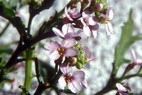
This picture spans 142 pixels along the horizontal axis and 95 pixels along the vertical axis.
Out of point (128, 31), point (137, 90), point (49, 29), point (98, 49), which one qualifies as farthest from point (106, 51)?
point (49, 29)

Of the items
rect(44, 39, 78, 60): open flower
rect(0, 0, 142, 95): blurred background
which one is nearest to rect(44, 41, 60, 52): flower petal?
rect(44, 39, 78, 60): open flower

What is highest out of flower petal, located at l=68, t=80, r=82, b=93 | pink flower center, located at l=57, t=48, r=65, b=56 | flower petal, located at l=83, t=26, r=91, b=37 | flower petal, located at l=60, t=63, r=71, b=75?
flower petal, located at l=83, t=26, r=91, b=37

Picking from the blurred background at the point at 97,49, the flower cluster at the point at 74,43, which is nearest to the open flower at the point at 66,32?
the flower cluster at the point at 74,43

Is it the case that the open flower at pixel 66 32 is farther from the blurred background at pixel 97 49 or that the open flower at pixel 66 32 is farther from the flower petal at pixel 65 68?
the blurred background at pixel 97 49

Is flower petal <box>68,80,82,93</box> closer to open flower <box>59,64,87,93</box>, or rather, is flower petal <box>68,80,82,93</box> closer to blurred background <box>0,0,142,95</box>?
open flower <box>59,64,87,93</box>

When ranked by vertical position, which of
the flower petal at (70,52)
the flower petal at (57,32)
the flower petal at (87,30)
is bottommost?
the flower petal at (70,52)

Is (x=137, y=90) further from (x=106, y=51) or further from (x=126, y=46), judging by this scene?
(x=126, y=46)

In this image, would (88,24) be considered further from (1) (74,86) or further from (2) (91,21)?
(1) (74,86)
